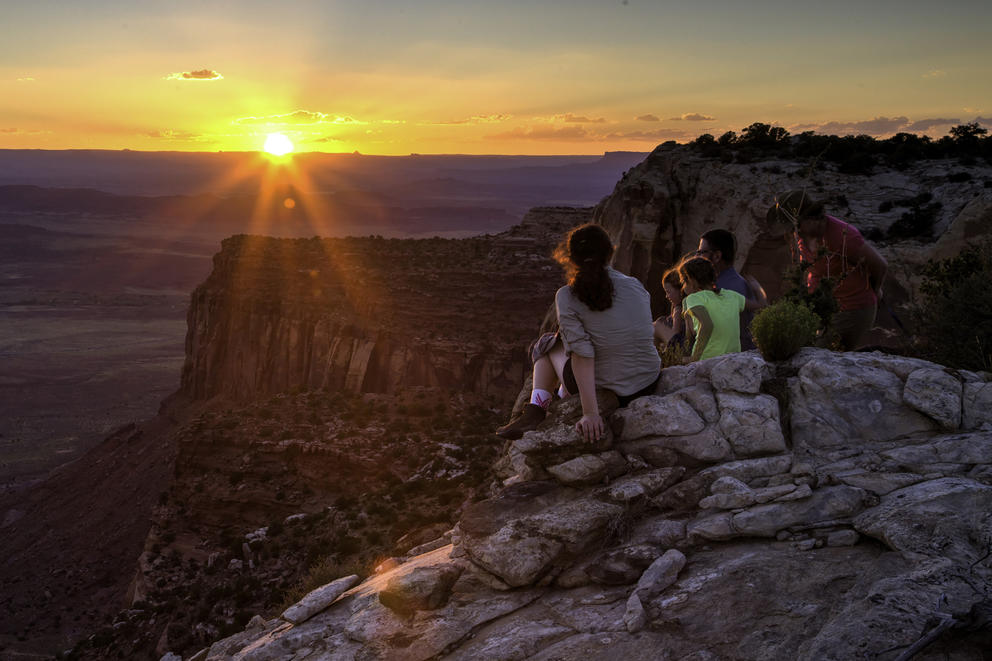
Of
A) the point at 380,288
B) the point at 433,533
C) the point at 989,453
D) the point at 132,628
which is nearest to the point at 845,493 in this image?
the point at 989,453

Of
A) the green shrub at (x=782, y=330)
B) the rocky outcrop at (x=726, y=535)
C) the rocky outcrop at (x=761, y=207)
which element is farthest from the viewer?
the rocky outcrop at (x=761, y=207)

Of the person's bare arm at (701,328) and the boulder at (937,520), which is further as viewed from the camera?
the person's bare arm at (701,328)

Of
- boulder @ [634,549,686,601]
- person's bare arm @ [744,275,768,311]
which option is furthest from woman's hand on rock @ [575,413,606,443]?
person's bare arm @ [744,275,768,311]

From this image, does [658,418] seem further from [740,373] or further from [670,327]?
[670,327]

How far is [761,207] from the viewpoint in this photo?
18891mm

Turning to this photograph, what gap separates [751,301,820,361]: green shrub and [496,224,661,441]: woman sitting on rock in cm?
90

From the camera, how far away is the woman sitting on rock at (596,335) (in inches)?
221

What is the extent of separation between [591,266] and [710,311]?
5.59ft

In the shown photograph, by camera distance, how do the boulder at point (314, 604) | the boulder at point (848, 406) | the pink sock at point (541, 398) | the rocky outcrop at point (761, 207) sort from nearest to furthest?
the boulder at point (848, 406) < the boulder at point (314, 604) < the pink sock at point (541, 398) < the rocky outcrop at point (761, 207)

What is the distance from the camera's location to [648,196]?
2097cm

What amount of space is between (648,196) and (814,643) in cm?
1825

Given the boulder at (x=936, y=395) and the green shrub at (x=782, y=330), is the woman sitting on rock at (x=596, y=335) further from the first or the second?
the boulder at (x=936, y=395)

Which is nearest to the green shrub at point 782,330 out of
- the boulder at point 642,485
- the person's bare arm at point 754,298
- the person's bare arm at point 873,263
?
the person's bare arm at point 754,298

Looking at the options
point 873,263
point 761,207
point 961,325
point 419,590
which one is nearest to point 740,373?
point 873,263
